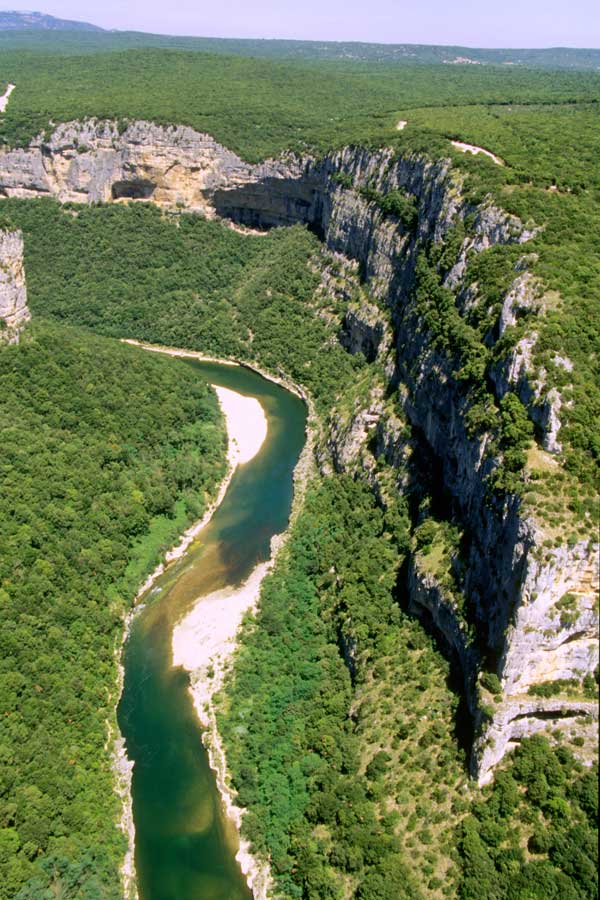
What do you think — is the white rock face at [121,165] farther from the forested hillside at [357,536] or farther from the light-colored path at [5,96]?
the forested hillside at [357,536]

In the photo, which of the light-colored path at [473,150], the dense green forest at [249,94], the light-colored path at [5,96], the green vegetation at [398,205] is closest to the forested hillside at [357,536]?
the green vegetation at [398,205]

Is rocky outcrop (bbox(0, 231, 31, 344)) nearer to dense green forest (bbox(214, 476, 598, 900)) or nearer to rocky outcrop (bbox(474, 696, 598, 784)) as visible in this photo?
dense green forest (bbox(214, 476, 598, 900))

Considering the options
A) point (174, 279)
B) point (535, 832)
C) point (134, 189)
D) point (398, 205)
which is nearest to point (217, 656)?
point (535, 832)

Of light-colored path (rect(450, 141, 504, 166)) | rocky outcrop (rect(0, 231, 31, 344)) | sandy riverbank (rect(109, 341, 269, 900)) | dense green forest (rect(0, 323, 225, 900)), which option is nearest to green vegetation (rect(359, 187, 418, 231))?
light-colored path (rect(450, 141, 504, 166))

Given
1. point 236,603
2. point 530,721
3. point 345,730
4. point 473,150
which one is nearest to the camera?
point 530,721

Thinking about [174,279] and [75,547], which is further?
[174,279]

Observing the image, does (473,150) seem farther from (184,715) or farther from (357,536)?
(184,715)

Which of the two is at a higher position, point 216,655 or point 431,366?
point 431,366
